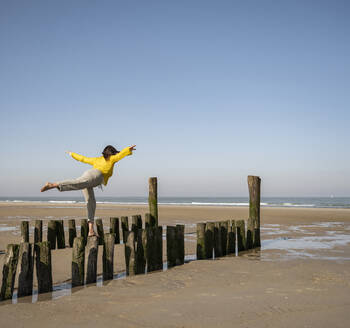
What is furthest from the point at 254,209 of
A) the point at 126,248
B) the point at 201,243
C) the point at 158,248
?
the point at 126,248

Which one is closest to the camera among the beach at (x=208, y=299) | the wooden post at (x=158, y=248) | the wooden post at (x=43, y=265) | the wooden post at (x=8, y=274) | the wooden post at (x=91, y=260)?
the beach at (x=208, y=299)

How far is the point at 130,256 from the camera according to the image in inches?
266

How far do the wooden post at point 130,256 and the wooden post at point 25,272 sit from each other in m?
1.85

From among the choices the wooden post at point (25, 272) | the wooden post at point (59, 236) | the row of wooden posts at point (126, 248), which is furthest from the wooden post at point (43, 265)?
the wooden post at point (59, 236)

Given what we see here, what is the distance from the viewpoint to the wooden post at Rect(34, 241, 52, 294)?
5473mm

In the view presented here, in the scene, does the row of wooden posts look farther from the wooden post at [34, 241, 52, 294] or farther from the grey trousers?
the grey trousers

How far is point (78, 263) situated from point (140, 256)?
1.37m

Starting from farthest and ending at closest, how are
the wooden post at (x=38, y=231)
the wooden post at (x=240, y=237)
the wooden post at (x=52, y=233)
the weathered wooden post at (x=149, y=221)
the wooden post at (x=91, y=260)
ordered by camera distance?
the weathered wooden post at (x=149, y=221)
the wooden post at (x=38, y=231)
the wooden post at (x=52, y=233)
the wooden post at (x=240, y=237)
the wooden post at (x=91, y=260)

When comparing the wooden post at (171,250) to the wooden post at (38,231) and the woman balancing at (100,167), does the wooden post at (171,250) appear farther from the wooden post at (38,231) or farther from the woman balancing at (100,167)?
the wooden post at (38,231)

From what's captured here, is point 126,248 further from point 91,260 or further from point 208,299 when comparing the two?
point 208,299

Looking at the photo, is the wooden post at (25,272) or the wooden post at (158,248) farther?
the wooden post at (158,248)

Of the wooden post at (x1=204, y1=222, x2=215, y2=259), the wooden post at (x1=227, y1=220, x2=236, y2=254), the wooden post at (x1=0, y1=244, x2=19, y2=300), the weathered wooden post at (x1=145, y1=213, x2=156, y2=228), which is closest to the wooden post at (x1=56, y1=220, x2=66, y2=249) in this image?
the weathered wooden post at (x1=145, y1=213, x2=156, y2=228)

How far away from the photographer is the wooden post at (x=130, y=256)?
670 cm

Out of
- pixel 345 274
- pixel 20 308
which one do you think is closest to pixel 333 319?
pixel 345 274
